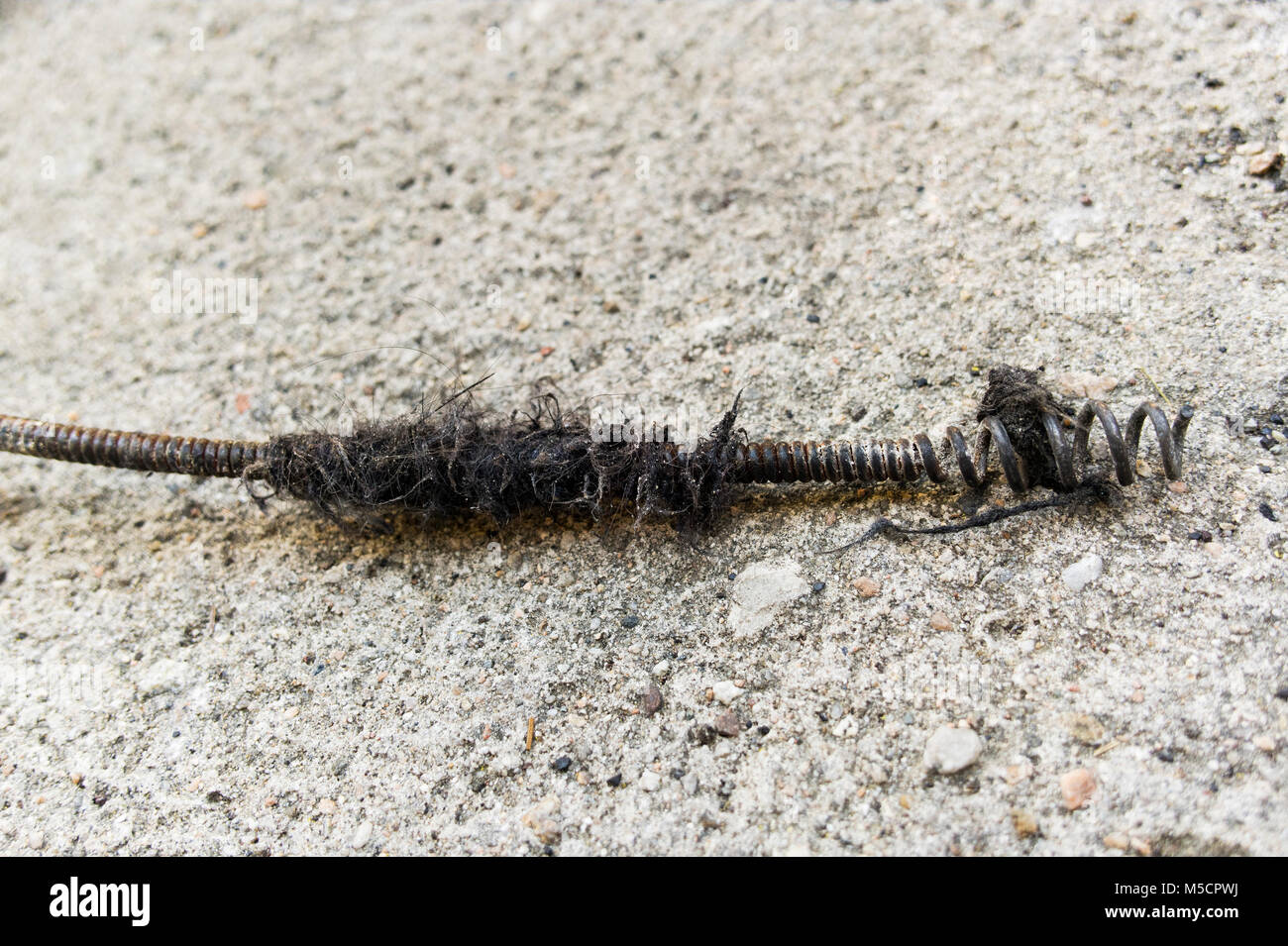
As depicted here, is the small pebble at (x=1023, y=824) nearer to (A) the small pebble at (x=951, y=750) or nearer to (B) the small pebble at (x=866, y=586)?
(A) the small pebble at (x=951, y=750)

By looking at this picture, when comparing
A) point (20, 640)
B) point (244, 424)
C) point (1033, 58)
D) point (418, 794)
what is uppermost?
point (1033, 58)

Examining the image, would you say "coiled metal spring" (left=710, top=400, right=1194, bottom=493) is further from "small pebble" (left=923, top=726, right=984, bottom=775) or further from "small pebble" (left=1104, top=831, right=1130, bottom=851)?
"small pebble" (left=1104, top=831, right=1130, bottom=851)

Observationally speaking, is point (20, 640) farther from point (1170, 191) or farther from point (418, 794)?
point (1170, 191)

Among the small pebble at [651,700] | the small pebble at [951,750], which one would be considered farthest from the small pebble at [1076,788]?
the small pebble at [651,700]

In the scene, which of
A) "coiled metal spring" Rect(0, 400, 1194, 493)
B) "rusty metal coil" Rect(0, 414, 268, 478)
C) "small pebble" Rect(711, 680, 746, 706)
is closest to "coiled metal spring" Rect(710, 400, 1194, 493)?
"coiled metal spring" Rect(0, 400, 1194, 493)
